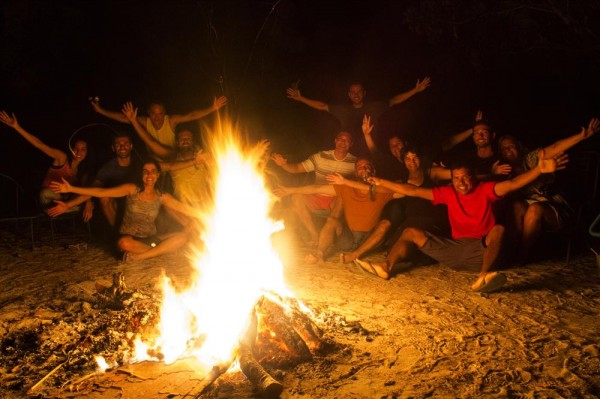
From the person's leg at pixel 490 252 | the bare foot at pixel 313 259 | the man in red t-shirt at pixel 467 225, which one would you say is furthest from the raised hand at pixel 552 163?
the bare foot at pixel 313 259

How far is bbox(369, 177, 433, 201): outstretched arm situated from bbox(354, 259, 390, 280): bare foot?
3.00ft

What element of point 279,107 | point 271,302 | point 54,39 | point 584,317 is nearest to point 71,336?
point 271,302

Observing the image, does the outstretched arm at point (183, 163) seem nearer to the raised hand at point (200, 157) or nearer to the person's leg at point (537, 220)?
the raised hand at point (200, 157)

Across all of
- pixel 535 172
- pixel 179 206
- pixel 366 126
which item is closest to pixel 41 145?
pixel 179 206

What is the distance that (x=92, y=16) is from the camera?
38.5 ft

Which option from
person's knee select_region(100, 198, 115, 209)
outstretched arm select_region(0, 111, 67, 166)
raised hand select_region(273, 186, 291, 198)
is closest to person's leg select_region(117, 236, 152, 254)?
person's knee select_region(100, 198, 115, 209)

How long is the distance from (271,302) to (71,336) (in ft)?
5.88

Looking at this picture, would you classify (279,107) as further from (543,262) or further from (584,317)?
(584,317)

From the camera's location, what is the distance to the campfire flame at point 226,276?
419 cm

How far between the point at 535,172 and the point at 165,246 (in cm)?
463

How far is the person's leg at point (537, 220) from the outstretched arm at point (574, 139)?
0.64 metres

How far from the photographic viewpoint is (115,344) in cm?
424

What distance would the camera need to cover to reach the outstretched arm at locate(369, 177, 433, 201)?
236 inches

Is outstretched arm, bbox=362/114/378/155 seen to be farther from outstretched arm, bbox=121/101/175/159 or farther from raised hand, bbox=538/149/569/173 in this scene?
outstretched arm, bbox=121/101/175/159
